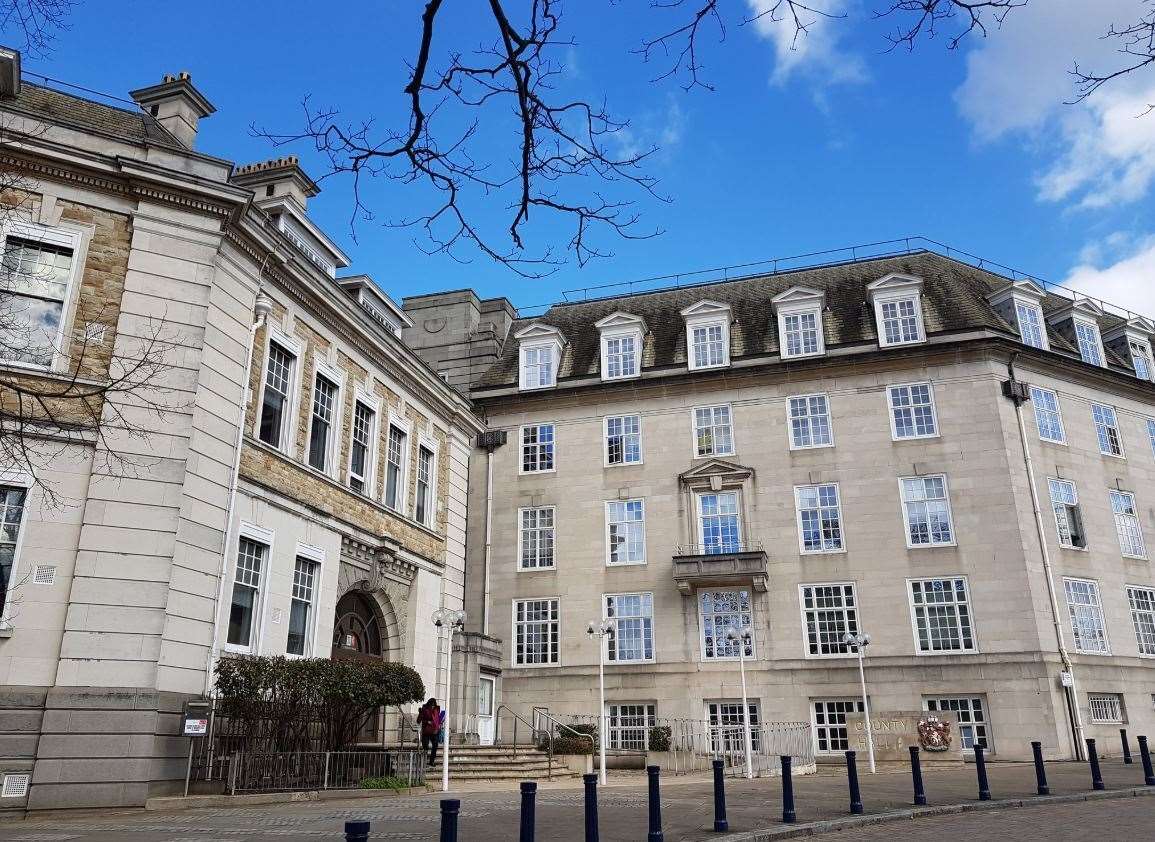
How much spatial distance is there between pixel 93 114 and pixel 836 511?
24732mm

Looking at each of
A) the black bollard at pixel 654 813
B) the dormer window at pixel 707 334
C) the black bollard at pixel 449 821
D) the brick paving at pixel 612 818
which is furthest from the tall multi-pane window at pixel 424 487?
the black bollard at pixel 449 821

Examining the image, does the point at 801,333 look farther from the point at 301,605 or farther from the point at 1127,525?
the point at 301,605

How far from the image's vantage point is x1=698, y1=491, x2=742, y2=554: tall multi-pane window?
1251 inches

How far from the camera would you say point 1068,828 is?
39.2ft

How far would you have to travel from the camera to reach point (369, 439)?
2362 cm

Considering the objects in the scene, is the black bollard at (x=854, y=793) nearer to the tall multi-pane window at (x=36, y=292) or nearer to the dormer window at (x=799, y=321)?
the tall multi-pane window at (x=36, y=292)

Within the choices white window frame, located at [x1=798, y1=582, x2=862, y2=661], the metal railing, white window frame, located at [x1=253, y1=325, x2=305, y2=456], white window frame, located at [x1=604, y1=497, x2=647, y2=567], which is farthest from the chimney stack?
white window frame, located at [x1=798, y1=582, x2=862, y2=661]

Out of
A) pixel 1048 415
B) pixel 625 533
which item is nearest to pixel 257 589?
pixel 625 533

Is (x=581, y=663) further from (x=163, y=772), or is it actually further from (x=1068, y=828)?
(x=1068, y=828)

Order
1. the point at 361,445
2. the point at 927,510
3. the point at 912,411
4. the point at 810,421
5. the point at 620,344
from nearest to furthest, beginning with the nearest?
the point at 361,445 < the point at 927,510 < the point at 912,411 < the point at 810,421 < the point at 620,344

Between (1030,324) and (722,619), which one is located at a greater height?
(1030,324)

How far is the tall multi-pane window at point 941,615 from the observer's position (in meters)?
28.7

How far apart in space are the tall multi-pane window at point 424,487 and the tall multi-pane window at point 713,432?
1073 centimetres

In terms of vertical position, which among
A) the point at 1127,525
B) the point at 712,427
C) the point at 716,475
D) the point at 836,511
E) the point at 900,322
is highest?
the point at 900,322
